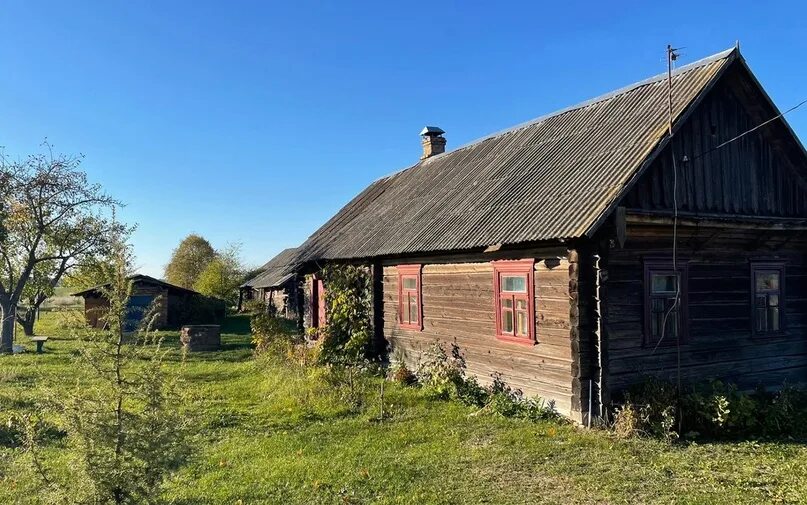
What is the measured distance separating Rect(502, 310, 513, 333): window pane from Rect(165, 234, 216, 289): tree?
172 feet

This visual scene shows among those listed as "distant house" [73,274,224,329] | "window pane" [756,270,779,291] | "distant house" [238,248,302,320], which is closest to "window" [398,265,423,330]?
"window pane" [756,270,779,291]

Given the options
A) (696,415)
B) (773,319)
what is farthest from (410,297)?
(773,319)

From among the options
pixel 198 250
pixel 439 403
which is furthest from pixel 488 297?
pixel 198 250

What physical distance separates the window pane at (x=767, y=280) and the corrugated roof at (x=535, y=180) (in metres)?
3.99

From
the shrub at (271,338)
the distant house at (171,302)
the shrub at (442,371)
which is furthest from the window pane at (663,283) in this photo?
the distant house at (171,302)

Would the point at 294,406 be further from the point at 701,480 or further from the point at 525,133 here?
the point at 525,133

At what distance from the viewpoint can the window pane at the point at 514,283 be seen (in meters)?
10.7

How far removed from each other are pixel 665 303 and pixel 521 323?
2540mm

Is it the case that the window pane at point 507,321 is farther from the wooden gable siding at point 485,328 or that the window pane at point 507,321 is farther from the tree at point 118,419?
the tree at point 118,419

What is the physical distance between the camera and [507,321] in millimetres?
11125

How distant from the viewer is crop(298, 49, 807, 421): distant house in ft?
30.9

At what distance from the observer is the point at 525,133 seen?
15852 mm

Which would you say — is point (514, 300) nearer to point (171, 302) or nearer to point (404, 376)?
point (404, 376)

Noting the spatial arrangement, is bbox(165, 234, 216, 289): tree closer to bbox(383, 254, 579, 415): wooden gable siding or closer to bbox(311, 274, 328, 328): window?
bbox(311, 274, 328, 328): window
